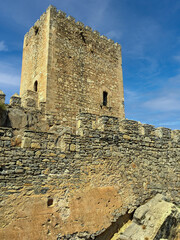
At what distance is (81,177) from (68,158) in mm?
620

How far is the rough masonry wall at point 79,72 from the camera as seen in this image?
30.9 ft

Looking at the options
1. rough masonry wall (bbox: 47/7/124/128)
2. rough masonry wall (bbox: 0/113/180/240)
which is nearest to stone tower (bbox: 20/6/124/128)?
rough masonry wall (bbox: 47/7/124/128)

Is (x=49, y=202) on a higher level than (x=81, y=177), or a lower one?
lower

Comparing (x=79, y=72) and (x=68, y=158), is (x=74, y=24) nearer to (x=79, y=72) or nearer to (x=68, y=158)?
(x=79, y=72)

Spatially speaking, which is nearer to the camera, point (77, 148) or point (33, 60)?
point (77, 148)

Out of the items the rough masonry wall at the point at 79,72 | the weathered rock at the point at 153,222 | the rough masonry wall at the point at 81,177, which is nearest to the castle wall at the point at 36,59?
the rough masonry wall at the point at 79,72

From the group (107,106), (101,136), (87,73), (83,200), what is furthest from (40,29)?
(83,200)

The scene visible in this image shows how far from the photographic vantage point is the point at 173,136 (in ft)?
25.9

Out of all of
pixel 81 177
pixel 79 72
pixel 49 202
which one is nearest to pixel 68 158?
pixel 81 177

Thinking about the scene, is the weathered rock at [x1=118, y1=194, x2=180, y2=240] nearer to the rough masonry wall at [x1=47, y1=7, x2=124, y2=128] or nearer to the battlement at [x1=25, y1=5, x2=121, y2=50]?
the rough masonry wall at [x1=47, y1=7, x2=124, y2=128]

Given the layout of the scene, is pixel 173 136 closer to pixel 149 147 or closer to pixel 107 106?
pixel 149 147

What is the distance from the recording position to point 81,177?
5449mm

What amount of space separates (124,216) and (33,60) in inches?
341

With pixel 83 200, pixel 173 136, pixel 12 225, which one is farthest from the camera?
pixel 173 136
